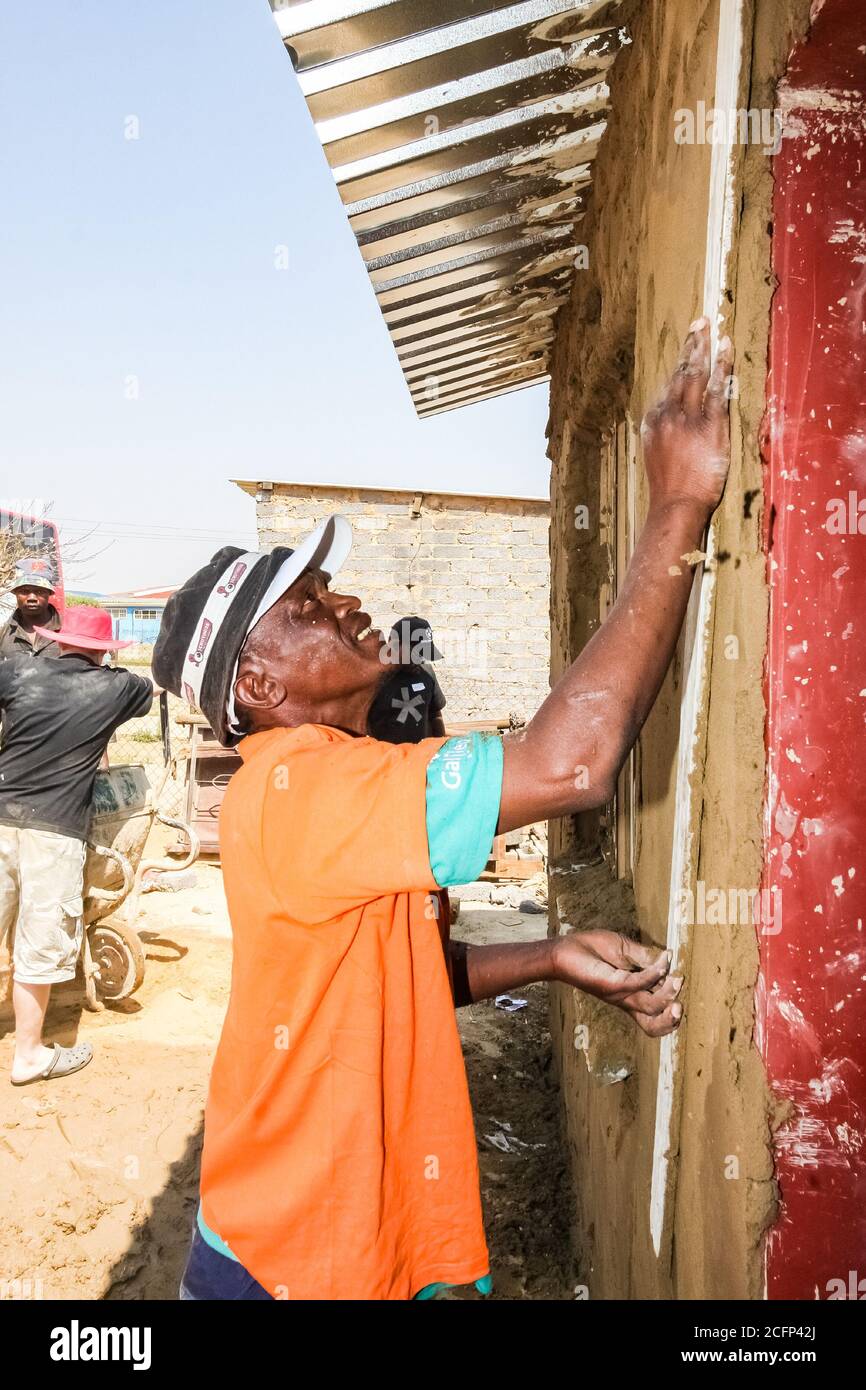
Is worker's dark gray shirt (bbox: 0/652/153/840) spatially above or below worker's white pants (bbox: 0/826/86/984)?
above

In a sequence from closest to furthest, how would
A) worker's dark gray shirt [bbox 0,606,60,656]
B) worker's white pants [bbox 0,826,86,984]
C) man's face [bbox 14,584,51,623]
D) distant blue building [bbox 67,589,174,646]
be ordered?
worker's white pants [bbox 0,826,86,984] → worker's dark gray shirt [bbox 0,606,60,656] → man's face [bbox 14,584,51,623] → distant blue building [bbox 67,589,174,646]

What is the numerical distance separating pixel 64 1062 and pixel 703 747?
4300 mm

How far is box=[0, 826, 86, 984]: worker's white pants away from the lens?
14.8 feet

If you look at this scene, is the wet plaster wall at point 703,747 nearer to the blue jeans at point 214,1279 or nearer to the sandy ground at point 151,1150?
the sandy ground at point 151,1150

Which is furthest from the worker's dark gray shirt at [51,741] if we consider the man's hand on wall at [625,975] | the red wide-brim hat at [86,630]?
the man's hand on wall at [625,975]

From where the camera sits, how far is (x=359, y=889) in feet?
4.22

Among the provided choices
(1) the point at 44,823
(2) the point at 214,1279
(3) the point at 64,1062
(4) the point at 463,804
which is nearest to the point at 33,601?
(1) the point at 44,823

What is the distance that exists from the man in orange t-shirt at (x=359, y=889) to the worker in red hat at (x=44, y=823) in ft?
10.5

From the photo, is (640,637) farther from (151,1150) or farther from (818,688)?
(151,1150)

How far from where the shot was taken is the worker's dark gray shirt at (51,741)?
4602 millimetres

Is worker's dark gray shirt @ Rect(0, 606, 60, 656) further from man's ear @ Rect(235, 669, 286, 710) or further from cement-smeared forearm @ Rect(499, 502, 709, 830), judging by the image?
cement-smeared forearm @ Rect(499, 502, 709, 830)

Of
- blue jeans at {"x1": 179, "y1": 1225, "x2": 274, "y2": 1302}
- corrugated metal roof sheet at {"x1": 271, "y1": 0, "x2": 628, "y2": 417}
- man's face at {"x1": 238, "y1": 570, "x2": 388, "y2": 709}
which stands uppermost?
corrugated metal roof sheet at {"x1": 271, "y1": 0, "x2": 628, "y2": 417}

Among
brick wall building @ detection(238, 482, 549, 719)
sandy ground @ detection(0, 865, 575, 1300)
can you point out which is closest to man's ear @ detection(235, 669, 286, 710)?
sandy ground @ detection(0, 865, 575, 1300)
